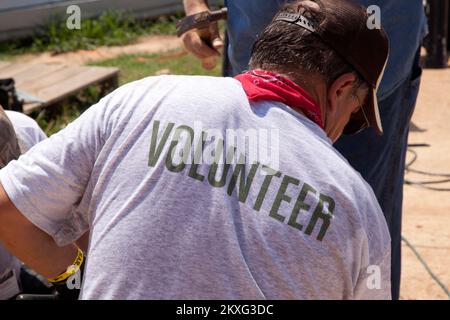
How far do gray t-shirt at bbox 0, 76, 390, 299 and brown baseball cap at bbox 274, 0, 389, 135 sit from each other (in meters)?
0.21

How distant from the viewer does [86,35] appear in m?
8.66

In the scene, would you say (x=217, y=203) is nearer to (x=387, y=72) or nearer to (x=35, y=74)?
(x=387, y=72)

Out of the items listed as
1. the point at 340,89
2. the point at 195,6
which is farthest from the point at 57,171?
the point at 195,6

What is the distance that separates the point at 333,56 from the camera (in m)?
1.87

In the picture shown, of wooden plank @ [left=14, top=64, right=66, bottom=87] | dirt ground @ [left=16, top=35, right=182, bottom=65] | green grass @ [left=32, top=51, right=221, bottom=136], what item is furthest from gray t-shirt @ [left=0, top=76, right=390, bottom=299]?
dirt ground @ [left=16, top=35, right=182, bottom=65]

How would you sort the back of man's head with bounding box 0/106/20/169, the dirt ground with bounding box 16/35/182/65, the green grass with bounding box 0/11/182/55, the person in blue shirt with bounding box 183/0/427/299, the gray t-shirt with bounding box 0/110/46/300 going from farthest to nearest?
the green grass with bounding box 0/11/182/55 < the dirt ground with bounding box 16/35/182/65 < the person in blue shirt with bounding box 183/0/427/299 < the gray t-shirt with bounding box 0/110/46/300 < the back of man's head with bounding box 0/106/20/169

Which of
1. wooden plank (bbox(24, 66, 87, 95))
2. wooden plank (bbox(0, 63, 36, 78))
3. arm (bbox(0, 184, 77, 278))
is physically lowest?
wooden plank (bbox(0, 63, 36, 78))

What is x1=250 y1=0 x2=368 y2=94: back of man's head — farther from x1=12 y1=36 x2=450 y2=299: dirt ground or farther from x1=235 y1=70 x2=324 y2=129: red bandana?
x1=12 y1=36 x2=450 y2=299: dirt ground

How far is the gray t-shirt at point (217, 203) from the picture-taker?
1678mm

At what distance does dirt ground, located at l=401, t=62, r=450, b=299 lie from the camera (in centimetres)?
396

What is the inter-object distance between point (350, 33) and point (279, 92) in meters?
0.24

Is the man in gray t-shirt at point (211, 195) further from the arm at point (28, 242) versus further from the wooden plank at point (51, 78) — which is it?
the wooden plank at point (51, 78)

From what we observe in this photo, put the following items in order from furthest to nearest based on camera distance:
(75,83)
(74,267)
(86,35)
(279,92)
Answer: (86,35) < (75,83) < (74,267) < (279,92)

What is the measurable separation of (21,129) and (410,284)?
1.92m
